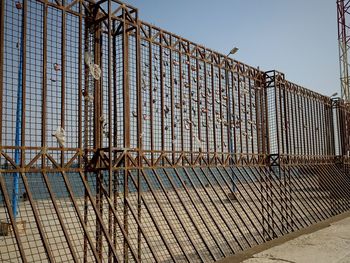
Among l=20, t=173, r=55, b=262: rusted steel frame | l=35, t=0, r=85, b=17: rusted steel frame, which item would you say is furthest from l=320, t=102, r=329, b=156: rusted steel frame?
l=20, t=173, r=55, b=262: rusted steel frame

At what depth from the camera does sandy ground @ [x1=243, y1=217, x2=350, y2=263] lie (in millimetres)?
7625

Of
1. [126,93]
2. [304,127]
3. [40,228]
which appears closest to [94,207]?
[40,228]

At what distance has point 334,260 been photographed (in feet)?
24.6

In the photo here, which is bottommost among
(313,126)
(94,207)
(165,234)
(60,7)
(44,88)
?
(165,234)

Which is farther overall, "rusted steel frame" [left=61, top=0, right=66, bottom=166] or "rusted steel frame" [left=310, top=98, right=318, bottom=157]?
"rusted steel frame" [left=310, top=98, right=318, bottom=157]

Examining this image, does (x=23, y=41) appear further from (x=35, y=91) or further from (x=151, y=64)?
(x=151, y=64)

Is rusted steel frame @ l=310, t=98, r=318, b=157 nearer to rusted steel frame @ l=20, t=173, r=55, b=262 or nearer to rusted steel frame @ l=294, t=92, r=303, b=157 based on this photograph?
rusted steel frame @ l=294, t=92, r=303, b=157

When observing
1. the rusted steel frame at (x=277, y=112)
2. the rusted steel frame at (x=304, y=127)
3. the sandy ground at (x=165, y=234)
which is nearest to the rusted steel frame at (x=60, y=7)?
the sandy ground at (x=165, y=234)

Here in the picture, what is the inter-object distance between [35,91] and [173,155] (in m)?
3.66

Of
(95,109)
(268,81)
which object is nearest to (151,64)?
(95,109)

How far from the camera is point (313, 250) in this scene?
8.41 metres

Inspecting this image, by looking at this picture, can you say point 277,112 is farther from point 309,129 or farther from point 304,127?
point 309,129

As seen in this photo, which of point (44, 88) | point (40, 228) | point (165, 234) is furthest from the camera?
point (165, 234)

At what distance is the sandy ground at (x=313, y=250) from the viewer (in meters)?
7.62
